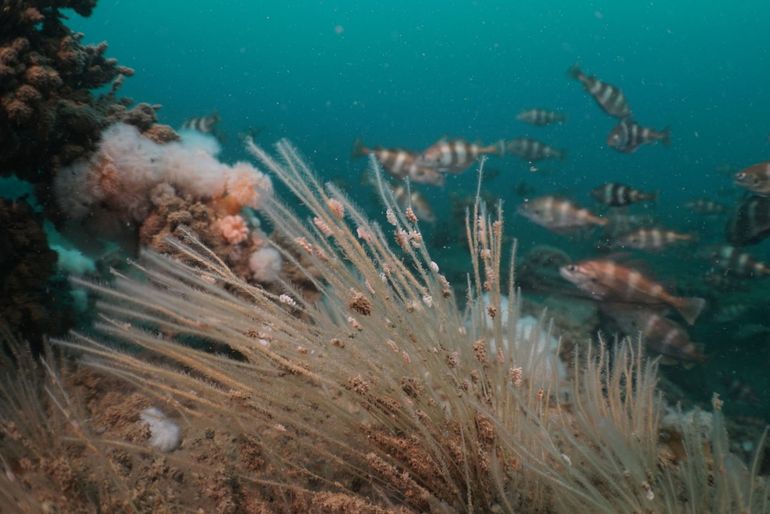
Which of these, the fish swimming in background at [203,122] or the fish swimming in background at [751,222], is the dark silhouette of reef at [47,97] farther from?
the fish swimming in background at [751,222]

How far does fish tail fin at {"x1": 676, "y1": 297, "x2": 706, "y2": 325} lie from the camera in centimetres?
645

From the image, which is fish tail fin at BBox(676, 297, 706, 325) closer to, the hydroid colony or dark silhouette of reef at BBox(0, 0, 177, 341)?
the hydroid colony

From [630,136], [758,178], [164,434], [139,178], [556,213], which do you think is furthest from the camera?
[630,136]

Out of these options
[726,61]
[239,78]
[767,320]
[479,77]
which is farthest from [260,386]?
[726,61]

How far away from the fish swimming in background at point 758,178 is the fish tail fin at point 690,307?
2.00 meters

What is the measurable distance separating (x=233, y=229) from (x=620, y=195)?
680 cm

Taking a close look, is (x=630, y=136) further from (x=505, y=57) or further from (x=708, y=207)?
(x=505, y=57)

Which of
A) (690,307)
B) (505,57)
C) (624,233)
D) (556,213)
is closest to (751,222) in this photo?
(624,233)

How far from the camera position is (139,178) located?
4051 millimetres

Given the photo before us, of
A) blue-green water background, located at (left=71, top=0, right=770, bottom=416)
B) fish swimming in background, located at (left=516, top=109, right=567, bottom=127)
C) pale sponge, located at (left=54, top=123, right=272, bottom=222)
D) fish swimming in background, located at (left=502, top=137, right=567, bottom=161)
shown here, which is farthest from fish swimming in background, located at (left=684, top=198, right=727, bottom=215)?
blue-green water background, located at (left=71, top=0, right=770, bottom=416)

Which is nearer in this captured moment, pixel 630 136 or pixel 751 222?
pixel 751 222

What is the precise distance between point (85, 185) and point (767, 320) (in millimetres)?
12703

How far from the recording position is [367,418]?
2.04 meters

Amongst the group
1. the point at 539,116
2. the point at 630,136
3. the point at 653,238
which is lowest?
the point at 653,238
